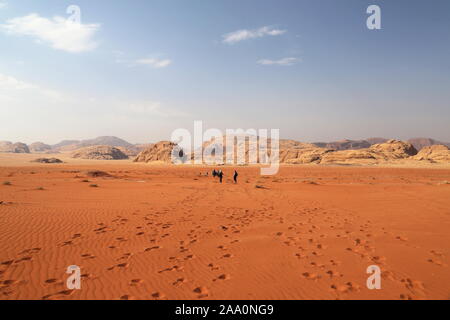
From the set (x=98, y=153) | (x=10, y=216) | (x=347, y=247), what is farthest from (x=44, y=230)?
(x=98, y=153)

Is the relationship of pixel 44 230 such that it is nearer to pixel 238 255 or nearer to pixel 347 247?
pixel 238 255

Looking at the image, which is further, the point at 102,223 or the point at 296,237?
the point at 102,223

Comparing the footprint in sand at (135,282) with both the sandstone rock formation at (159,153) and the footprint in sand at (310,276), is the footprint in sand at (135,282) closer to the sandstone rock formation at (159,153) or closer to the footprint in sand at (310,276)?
the footprint in sand at (310,276)

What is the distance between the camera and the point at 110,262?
5.65 m

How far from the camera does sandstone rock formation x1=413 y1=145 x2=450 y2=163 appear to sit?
6026 centimetres

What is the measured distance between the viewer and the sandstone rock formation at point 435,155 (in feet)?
198

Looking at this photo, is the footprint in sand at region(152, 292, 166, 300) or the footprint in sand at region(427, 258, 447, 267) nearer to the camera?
the footprint in sand at region(152, 292, 166, 300)

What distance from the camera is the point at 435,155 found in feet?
210

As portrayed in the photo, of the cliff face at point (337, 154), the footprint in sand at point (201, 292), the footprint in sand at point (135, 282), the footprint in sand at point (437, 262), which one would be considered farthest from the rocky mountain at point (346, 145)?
the footprint in sand at point (135, 282)

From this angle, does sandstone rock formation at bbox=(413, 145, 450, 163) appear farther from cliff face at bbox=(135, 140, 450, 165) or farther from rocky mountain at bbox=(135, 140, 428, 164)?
rocky mountain at bbox=(135, 140, 428, 164)

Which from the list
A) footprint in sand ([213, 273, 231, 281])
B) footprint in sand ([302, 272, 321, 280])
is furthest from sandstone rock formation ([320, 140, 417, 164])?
footprint in sand ([213, 273, 231, 281])

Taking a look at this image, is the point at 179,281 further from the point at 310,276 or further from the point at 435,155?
the point at 435,155
